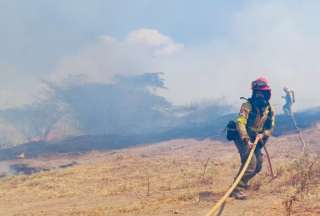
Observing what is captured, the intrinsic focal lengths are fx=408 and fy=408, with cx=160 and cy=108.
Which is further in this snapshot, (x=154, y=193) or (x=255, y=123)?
(x=154, y=193)

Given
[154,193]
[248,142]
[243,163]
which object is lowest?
[154,193]

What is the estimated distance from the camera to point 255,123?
7.77 metres

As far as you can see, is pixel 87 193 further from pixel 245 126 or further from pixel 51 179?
pixel 245 126

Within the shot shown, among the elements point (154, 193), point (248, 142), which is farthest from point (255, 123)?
point (154, 193)

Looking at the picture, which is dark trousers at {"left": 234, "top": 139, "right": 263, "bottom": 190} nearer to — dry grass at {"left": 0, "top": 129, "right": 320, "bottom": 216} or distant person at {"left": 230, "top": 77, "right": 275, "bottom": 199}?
distant person at {"left": 230, "top": 77, "right": 275, "bottom": 199}

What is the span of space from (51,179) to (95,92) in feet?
129

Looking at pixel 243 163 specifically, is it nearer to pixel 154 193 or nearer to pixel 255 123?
pixel 255 123

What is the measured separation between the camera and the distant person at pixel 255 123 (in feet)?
24.9

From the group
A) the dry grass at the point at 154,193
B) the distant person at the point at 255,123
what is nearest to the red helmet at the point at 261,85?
the distant person at the point at 255,123

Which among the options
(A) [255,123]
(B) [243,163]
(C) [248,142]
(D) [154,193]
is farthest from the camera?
(D) [154,193]

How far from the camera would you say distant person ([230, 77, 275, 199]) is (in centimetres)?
759

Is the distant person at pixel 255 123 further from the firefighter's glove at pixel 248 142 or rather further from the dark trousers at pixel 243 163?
the firefighter's glove at pixel 248 142

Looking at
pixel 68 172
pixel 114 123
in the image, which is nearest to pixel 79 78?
pixel 114 123

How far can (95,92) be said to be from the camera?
2128 inches
